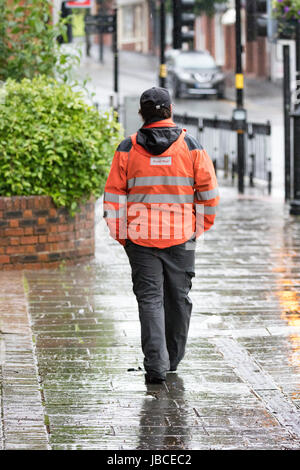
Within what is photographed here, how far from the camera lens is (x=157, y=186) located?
5918 millimetres

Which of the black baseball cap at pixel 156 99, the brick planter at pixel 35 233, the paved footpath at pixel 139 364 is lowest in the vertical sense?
the paved footpath at pixel 139 364

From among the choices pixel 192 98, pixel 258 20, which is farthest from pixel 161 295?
pixel 192 98

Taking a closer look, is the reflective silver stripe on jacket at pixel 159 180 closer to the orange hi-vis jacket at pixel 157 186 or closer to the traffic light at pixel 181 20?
the orange hi-vis jacket at pixel 157 186

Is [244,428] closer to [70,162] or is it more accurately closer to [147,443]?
[147,443]

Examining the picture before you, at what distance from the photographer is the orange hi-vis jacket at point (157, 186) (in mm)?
5891

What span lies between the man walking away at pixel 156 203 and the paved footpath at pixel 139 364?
0.38m

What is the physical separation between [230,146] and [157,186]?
44.9ft

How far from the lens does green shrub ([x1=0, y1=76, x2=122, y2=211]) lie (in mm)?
A: 9266

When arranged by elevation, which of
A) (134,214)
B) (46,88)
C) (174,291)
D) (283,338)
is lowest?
(283,338)

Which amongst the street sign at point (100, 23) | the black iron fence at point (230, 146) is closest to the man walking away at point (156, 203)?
the black iron fence at point (230, 146)

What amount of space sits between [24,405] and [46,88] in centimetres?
503

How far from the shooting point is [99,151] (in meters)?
9.65

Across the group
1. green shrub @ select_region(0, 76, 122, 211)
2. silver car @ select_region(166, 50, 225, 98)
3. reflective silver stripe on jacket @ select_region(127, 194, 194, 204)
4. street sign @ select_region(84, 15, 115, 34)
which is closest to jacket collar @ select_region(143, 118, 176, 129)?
reflective silver stripe on jacket @ select_region(127, 194, 194, 204)

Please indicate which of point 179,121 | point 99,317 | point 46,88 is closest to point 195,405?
point 99,317
